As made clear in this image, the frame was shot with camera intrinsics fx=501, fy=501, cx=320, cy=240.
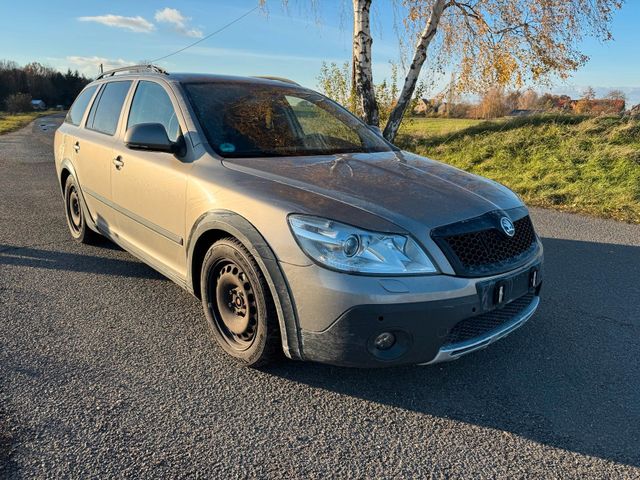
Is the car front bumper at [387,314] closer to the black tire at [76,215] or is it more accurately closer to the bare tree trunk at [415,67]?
the black tire at [76,215]

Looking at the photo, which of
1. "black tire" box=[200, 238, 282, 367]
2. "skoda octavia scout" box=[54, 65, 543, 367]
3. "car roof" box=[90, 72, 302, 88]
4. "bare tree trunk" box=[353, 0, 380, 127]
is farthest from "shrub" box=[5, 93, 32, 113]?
"black tire" box=[200, 238, 282, 367]

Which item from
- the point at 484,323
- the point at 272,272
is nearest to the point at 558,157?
the point at 484,323

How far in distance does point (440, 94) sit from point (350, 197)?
507 inches

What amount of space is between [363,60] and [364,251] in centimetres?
1004

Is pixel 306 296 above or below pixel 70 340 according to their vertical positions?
above

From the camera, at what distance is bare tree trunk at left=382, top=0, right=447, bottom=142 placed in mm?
11801

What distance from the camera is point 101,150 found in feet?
14.6

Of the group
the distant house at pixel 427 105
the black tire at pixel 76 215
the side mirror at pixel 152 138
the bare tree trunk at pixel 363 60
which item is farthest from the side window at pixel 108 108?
the distant house at pixel 427 105

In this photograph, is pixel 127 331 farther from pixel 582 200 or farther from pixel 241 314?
pixel 582 200

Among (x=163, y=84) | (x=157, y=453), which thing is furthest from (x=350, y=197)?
(x=163, y=84)

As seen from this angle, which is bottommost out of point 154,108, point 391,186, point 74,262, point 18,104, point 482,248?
point 74,262

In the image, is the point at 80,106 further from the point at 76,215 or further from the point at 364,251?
the point at 364,251

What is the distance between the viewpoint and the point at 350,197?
107 inches

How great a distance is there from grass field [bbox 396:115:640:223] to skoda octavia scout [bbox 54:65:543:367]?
5177 mm
